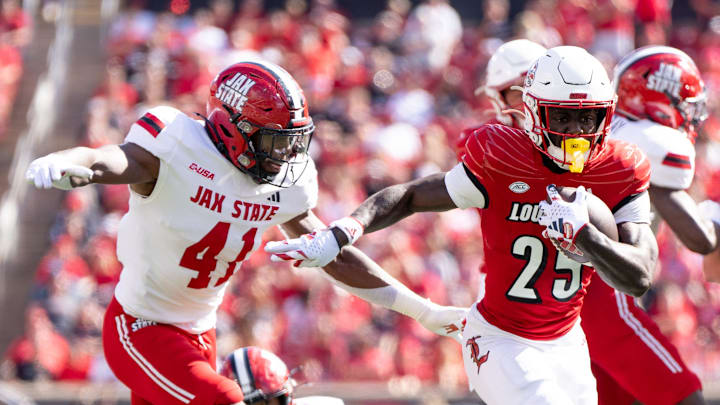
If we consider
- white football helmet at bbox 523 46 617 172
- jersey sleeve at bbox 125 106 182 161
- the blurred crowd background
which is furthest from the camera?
the blurred crowd background

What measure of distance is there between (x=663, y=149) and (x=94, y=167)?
99.0 inches

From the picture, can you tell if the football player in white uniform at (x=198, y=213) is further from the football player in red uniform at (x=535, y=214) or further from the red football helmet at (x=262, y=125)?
the football player in red uniform at (x=535, y=214)

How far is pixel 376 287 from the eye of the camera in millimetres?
5238

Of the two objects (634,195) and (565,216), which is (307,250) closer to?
(565,216)

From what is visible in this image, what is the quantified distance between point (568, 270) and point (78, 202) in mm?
7639

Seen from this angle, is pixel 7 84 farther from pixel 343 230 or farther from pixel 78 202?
pixel 343 230

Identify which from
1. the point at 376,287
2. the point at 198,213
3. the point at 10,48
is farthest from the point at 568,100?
the point at 10,48

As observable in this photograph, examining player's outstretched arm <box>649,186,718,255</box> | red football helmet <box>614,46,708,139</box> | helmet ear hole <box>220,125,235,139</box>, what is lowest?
player's outstretched arm <box>649,186,718,255</box>

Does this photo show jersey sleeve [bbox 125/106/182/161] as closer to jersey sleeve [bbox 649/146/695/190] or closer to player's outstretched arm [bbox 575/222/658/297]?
player's outstretched arm [bbox 575/222/658/297]

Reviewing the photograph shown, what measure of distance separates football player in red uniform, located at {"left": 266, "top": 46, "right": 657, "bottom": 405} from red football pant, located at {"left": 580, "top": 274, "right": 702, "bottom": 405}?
0.64 m

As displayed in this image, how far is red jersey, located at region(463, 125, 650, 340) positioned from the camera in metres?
4.40

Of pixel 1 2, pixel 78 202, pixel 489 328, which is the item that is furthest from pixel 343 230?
pixel 1 2

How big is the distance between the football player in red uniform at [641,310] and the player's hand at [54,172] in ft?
6.44

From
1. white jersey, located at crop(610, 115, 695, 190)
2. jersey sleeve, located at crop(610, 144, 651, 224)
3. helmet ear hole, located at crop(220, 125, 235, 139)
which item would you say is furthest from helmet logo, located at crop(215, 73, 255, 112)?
white jersey, located at crop(610, 115, 695, 190)
